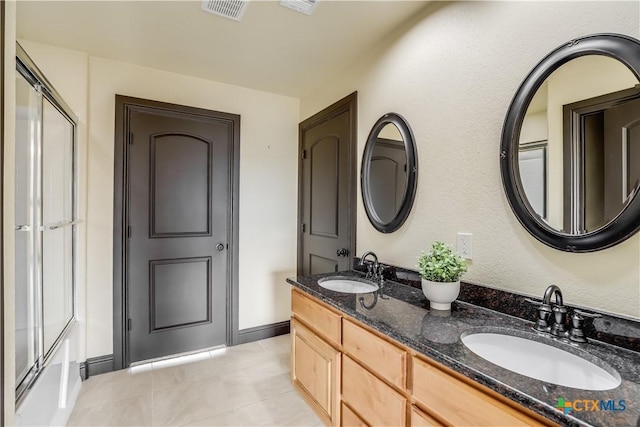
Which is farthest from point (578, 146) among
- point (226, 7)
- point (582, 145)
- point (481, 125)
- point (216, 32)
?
point (216, 32)

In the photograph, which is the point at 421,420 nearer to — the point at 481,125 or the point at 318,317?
the point at 318,317

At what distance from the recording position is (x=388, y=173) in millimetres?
2096

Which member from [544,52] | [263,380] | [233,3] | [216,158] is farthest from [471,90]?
[263,380]

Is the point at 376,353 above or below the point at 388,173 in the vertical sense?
below

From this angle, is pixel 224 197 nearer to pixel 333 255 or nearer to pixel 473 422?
pixel 333 255

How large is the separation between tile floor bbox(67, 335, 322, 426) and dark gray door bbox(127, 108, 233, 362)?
0.82 feet

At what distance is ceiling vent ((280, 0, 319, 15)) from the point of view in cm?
179

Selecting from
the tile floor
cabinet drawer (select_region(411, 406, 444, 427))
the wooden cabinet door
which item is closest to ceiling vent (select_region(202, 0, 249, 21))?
the wooden cabinet door

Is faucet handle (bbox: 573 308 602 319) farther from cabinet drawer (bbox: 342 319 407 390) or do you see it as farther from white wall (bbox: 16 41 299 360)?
white wall (bbox: 16 41 299 360)

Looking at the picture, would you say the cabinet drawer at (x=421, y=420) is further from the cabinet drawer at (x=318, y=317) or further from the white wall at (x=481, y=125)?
the white wall at (x=481, y=125)

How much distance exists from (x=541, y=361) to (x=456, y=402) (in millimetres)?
379

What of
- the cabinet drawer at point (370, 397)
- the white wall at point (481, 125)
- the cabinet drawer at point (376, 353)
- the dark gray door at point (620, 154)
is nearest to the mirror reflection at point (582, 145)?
the dark gray door at point (620, 154)

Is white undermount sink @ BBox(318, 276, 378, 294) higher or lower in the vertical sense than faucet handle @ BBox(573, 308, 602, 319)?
lower

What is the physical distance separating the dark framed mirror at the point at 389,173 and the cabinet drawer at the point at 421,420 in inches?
42.8
